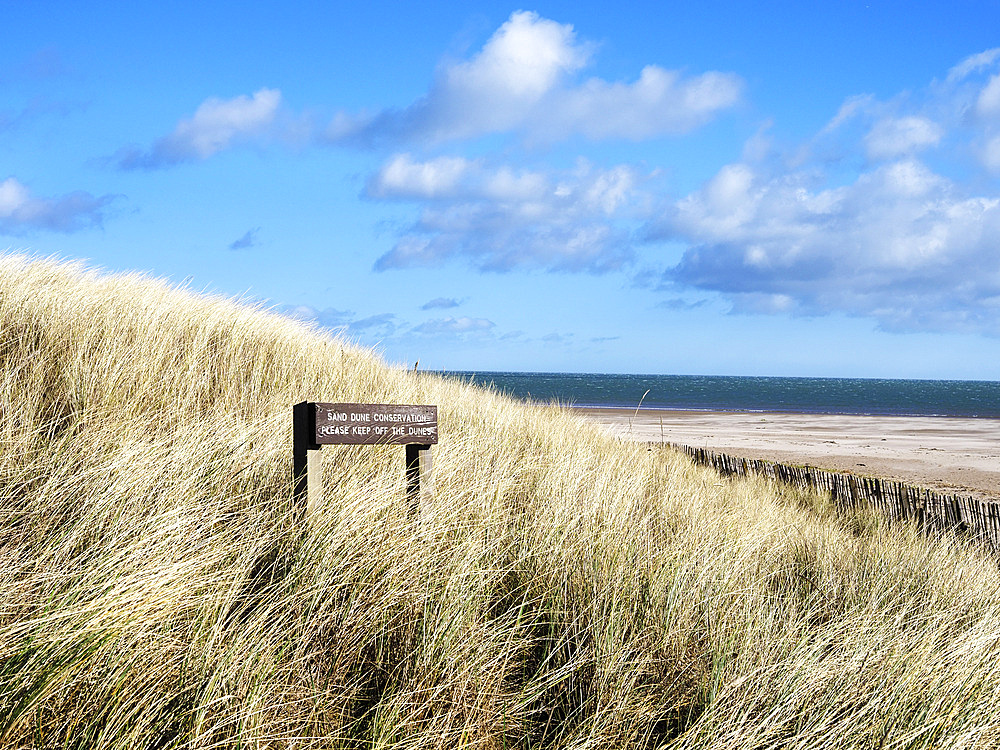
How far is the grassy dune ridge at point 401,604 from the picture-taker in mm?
2342

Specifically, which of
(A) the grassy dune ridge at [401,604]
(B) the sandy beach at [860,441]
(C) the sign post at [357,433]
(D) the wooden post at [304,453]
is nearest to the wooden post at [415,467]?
(C) the sign post at [357,433]

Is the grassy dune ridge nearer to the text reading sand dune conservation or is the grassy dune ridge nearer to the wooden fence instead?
the text reading sand dune conservation

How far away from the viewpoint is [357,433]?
3994 millimetres

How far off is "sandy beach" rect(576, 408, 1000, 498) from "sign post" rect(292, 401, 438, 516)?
15.8 feet

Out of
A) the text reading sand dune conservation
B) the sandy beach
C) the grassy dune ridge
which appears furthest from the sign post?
the sandy beach

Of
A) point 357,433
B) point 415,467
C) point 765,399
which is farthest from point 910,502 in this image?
point 765,399

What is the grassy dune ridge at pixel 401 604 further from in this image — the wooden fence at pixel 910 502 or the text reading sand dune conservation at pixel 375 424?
the wooden fence at pixel 910 502

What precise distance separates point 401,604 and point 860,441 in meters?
21.0

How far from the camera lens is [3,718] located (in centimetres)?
202

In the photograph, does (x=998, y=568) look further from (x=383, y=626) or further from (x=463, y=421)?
(x=383, y=626)

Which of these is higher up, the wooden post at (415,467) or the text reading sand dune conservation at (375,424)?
the text reading sand dune conservation at (375,424)

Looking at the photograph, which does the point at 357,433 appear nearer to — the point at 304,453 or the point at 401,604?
the point at 304,453

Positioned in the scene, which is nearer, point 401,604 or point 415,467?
point 401,604

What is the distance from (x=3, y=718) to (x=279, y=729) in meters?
0.77
